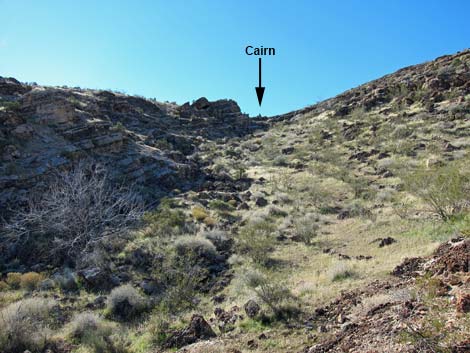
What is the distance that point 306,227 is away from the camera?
50.9 feet

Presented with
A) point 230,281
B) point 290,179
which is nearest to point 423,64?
point 290,179

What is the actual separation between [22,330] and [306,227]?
10613 millimetres

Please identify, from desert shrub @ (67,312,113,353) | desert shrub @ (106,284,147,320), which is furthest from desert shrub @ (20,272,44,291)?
desert shrub @ (67,312,113,353)

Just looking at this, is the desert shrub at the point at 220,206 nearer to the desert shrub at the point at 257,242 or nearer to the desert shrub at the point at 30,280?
the desert shrub at the point at 257,242

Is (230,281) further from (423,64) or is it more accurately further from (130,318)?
(423,64)

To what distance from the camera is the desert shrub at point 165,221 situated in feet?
52.3

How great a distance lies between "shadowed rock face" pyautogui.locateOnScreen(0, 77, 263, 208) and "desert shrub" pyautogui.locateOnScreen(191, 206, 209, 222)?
11.0 ft

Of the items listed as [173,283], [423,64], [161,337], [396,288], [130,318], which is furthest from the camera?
[423,64]

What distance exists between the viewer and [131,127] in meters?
30.8

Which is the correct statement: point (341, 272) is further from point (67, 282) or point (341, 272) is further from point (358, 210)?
point (67, 282)

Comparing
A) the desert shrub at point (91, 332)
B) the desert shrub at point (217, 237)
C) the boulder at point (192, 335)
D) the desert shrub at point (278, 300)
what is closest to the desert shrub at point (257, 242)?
the desert shrub at point (217, 237)

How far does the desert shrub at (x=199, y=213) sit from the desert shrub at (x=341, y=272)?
29.3ft

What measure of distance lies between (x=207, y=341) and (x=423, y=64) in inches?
1884

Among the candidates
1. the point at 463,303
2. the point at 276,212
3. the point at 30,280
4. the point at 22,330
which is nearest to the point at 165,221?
the point at 276,212
